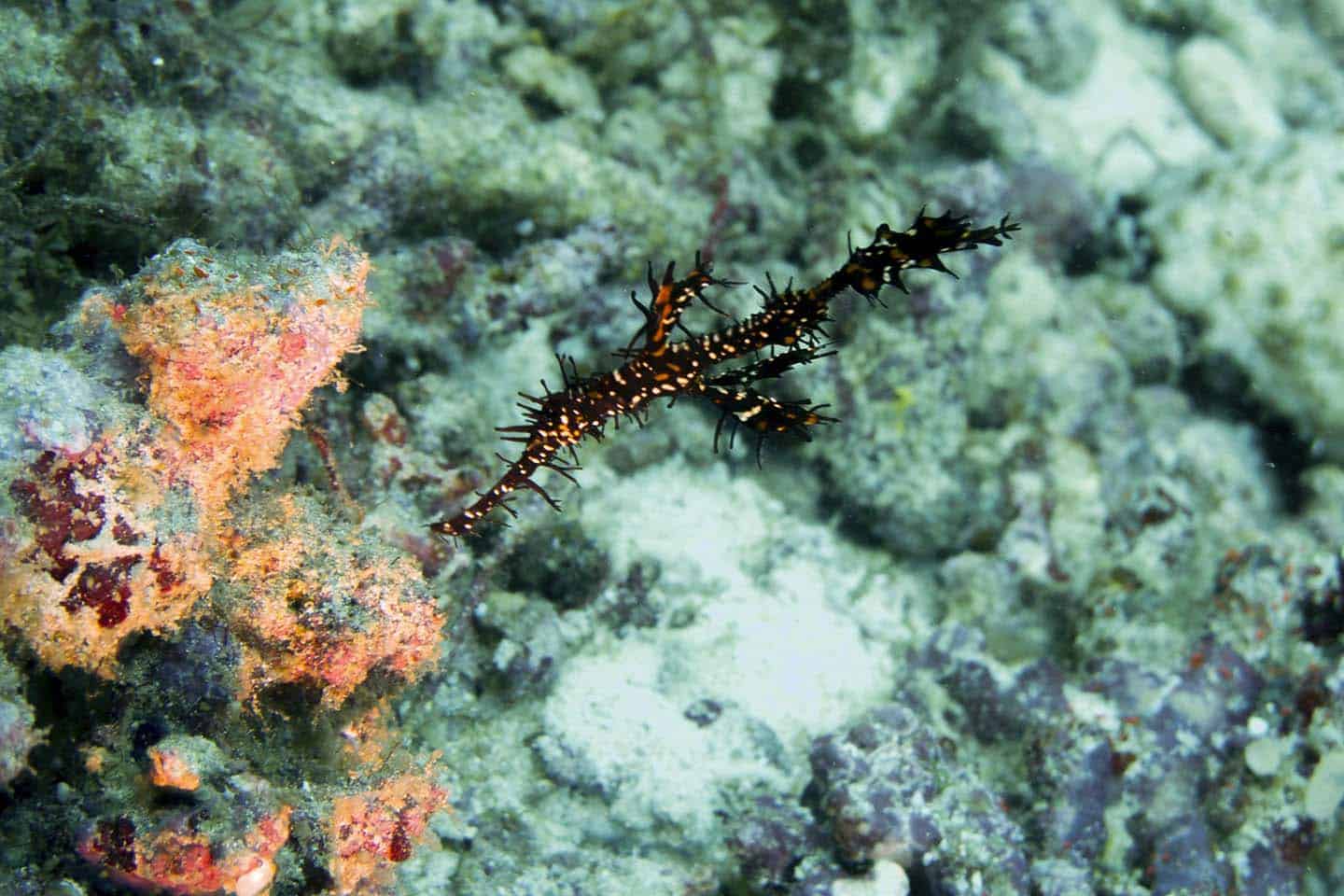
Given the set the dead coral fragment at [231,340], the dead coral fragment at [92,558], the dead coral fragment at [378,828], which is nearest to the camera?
the dead coral fragment at [92,558]

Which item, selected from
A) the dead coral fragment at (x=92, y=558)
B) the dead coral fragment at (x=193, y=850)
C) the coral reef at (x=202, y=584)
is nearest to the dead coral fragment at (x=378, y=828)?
the coral reef at (x=202, y=584)

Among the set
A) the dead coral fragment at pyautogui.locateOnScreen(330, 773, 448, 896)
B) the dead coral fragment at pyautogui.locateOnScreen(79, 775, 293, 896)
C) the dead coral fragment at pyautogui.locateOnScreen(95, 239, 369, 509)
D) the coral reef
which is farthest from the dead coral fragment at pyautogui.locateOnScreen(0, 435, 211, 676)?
the dead coral fragment at pyautogui.locateOnScreen(330, 773, 448, 896)

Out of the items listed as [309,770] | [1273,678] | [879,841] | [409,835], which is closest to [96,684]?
[309,770]

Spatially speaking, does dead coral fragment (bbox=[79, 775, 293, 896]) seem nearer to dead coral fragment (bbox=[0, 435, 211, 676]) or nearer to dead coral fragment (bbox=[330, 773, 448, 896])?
dead coral fragment (bbox=[330, 773, 448, 896])

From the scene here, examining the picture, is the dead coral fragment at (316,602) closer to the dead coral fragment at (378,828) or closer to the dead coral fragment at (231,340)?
the dead coral fragment at (231,340)

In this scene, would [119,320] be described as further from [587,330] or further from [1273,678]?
[1273,678]

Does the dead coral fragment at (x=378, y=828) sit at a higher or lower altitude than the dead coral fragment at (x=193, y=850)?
higher
